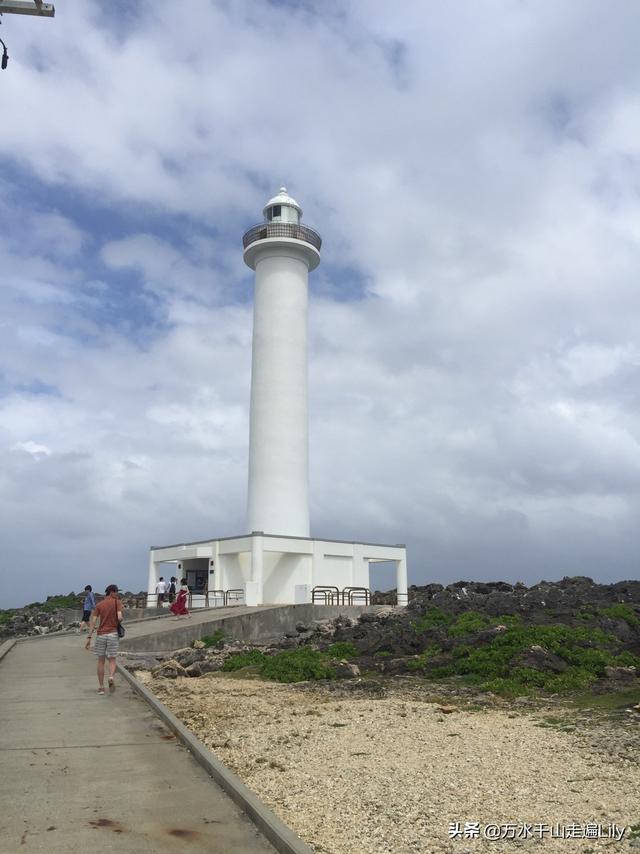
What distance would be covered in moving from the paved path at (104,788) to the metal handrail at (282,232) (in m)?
29.8

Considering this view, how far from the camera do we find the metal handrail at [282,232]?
38.2 m

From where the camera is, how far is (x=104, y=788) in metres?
6.92

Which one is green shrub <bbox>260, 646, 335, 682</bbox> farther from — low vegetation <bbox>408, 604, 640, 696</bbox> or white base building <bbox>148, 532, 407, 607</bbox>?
white base building <bbox>148, 532, 407, 607</bbox>

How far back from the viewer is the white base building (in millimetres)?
32688

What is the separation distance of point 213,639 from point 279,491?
11.8 metres

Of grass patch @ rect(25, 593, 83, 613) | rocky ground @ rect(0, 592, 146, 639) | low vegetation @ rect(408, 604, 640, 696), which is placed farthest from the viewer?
grass patch @ rect(25, 593, 83, 613)

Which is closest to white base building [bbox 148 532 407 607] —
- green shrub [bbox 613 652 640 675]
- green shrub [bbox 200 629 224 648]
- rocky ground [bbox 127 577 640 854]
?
green shrub [bbox 200 629 224 648]

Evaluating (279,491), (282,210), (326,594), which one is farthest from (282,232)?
(326,594)

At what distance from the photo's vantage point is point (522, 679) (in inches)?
587

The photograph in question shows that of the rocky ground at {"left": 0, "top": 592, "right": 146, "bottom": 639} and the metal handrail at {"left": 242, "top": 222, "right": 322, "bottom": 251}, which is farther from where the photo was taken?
the metal handrail at {"left": 242, "top": 222, "right": 322, "bottom": 251}

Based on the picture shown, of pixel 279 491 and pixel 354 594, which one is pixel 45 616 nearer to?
pixel 279 491

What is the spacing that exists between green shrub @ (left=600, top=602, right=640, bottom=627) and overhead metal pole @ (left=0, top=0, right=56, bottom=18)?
23262 millimetres

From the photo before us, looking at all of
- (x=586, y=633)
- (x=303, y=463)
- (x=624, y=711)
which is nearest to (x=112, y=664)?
(x=624, y=711)

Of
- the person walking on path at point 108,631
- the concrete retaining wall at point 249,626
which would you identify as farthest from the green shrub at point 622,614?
the person walking on path at point 108,631
